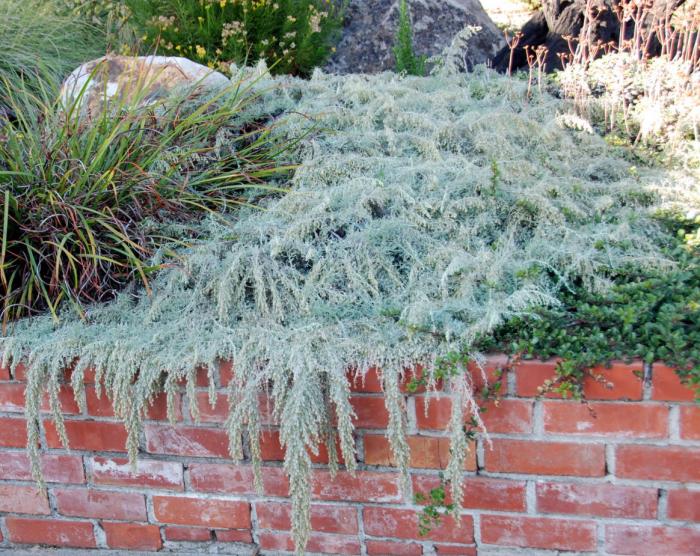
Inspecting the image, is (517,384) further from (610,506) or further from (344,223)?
(344,223)

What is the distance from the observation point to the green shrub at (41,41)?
3.88 meters

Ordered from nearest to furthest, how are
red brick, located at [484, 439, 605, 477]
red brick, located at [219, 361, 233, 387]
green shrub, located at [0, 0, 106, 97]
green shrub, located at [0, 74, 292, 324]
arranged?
red brick, located at [484, 439, 605, 477]
red brick, located at [219, 361, 233, 387]
green shrub, located at [0, 74, 292, 324]
green shrub, located at [0, 0, 106, 97]

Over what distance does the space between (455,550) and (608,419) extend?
1.88ft

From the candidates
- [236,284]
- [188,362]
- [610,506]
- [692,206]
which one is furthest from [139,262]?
[692,206]

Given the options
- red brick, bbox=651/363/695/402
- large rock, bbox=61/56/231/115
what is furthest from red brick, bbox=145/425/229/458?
large rock, bbox=61/56/231/115

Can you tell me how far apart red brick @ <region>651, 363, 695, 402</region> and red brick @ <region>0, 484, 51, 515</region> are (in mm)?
1796

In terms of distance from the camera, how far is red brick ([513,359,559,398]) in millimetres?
1632

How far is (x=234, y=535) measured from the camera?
1965 mm

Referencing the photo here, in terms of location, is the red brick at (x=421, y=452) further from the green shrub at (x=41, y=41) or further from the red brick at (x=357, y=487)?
the green shrub at (x=41, y=41)

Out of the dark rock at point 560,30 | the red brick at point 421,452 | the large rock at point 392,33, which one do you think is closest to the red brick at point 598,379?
the red brick at point 421,452

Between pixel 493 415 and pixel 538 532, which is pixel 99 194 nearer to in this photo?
pixel 493 415

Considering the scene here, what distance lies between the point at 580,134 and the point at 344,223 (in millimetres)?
1274

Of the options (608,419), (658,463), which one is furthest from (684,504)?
(608,419)

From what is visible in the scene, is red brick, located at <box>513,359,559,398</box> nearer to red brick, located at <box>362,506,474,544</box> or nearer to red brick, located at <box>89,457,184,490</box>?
red brick, located at <box>362,506,474,544</box>
